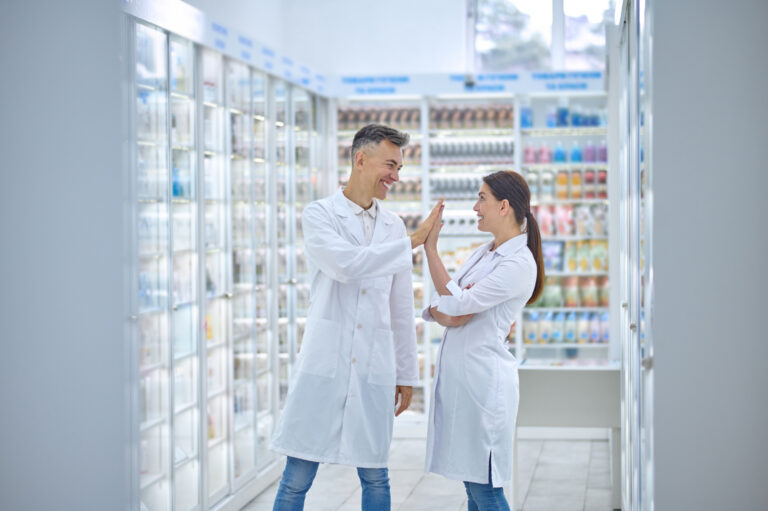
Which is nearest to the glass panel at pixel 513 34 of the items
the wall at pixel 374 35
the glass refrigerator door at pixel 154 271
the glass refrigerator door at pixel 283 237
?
the wall at pixel 374 35

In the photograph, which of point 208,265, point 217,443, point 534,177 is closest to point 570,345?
point 534,177

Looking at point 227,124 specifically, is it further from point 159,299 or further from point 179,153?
point 159,299

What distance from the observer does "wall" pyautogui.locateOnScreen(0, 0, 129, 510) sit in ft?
Result: 7.29

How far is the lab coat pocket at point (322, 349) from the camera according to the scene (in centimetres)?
344

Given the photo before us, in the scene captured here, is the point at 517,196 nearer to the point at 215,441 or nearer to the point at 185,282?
the point at 185,282

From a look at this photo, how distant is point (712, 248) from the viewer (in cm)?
211

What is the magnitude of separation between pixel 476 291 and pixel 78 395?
5.05ft

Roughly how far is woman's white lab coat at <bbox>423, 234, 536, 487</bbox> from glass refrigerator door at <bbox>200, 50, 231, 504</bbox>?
244 cm

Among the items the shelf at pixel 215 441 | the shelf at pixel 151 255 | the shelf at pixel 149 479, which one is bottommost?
the shelf at pixel 215 441

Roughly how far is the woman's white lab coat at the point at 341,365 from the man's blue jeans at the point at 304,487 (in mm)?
53

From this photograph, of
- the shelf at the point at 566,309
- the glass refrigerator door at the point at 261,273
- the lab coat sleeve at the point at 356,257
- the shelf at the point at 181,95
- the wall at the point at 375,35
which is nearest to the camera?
the lab coat sleeve at the point at 356,257

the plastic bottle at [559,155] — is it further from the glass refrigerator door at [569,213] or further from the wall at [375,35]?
the wall at [375,35]

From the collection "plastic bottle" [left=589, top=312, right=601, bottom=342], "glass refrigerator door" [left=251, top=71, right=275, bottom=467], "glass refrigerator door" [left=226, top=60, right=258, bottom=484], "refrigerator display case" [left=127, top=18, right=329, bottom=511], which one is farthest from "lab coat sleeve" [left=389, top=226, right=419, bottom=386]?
"plastic bottle" [left=589, top=312, right=601, bottom=342]

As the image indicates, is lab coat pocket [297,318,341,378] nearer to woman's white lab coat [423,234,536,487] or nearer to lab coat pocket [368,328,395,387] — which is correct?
lab coat pocket [368,328,395,387]
